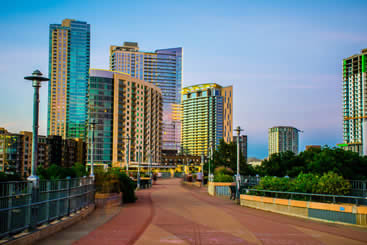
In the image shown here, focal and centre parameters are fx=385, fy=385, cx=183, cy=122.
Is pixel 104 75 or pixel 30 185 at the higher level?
pixel 104 75

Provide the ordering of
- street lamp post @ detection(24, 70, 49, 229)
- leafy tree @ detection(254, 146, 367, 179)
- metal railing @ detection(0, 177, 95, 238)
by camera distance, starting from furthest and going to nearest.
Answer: leafy tree @ detection(254, 146, 367, 179) < street lamp post @ detection(24, 70, 49, 229) < metal railing @ detection(0, 177, 95, 238)

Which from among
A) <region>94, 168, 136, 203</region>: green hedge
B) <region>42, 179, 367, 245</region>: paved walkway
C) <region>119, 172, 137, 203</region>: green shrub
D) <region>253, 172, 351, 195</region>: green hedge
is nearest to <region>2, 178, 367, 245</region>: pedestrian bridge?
<region>42, 179, 367, 245</region>: paved walkway

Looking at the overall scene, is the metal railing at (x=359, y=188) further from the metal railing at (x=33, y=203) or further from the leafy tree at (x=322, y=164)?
the metal railing at (x=33, y=203)

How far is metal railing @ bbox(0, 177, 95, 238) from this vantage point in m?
8.75

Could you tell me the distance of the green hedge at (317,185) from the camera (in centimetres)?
1566

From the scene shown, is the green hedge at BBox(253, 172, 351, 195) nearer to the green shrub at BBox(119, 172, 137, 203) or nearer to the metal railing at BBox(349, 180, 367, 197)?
the metal railing at BBox(349, 180, 367, 197)

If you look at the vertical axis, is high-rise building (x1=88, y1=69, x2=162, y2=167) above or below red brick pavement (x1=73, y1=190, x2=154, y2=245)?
above

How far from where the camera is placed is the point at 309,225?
45.1 feet

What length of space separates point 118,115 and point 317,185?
125416 mm

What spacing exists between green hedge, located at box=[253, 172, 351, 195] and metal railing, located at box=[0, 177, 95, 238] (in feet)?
31.1

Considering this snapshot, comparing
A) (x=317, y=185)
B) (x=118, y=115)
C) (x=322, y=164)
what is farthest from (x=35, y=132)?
(x=118, y=115)

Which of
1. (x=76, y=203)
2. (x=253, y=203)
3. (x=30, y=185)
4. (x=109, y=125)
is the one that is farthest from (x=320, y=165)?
(x=109, y=125)

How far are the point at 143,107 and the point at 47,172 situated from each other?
113448mm

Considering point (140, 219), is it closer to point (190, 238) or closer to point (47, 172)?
point (190, 238)
